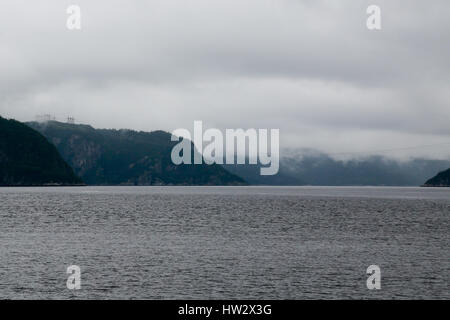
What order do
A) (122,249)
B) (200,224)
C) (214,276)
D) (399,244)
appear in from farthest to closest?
(200,224) → (399,244) → (122,249) → (214,276)

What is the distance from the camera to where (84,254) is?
7244 centimetres

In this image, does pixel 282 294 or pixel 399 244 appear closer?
pixel 282 294

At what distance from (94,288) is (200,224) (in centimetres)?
7197

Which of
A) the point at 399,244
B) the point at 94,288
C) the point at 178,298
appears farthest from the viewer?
the point at 399,244

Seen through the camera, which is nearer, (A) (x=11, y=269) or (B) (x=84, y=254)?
(A) (x=11, y=269)

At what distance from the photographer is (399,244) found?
87.0 metres
